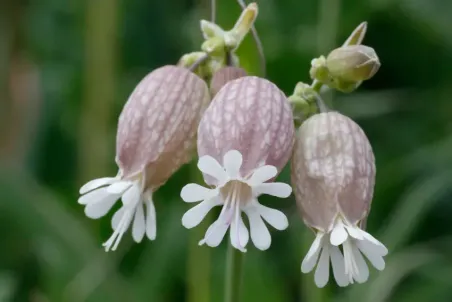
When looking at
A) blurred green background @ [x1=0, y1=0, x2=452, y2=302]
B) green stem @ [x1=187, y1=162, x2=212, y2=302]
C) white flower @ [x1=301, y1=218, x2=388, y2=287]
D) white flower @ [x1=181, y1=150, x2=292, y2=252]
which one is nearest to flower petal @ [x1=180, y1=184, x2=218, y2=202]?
white flower @ [x1=181, y1=150, x2=292, y2=252]

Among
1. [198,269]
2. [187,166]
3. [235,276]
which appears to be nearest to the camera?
[235,276]

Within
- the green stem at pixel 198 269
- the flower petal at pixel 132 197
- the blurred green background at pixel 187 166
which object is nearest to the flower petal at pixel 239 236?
the flower petal at pixel 132 197

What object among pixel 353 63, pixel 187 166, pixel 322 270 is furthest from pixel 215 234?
pixel 187 166

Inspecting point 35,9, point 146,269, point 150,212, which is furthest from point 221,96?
point 35,9

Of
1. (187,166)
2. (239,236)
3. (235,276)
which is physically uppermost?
(239,236)

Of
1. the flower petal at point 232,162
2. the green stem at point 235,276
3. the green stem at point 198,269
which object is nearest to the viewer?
the flower petal at point 232,162

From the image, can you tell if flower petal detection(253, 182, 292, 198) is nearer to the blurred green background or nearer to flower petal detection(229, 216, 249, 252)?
flower petal detection(229, 216, 249, 252)

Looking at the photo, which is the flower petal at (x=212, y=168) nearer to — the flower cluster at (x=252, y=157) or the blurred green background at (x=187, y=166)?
the flower cluster at (x=252, y=157)

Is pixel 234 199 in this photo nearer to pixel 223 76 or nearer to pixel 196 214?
pixel 196 214
